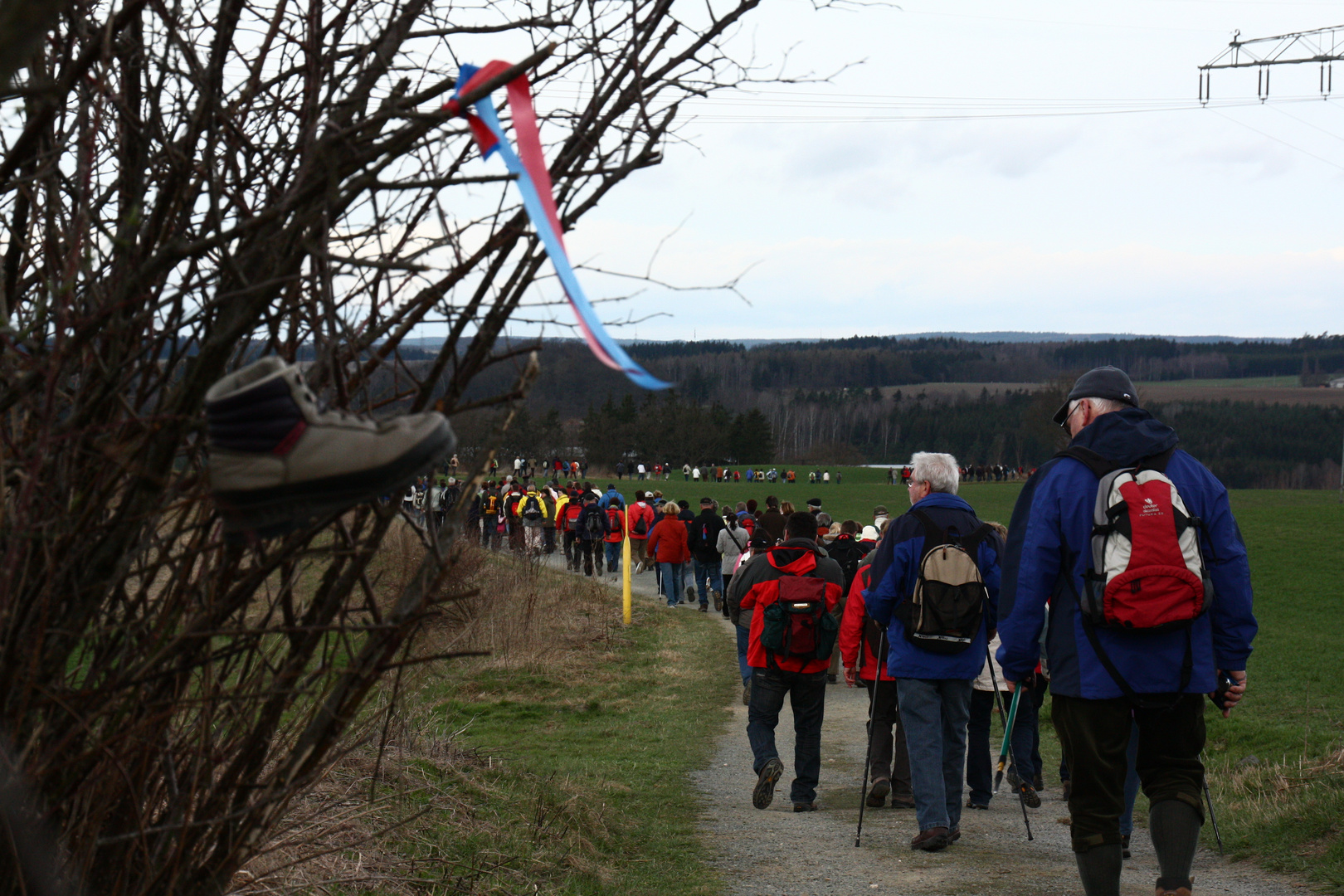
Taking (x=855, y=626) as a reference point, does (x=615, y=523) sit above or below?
below

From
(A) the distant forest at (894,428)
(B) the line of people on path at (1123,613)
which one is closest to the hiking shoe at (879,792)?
(B) the line of people on path at (1123,613)

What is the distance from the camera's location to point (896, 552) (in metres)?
5.94

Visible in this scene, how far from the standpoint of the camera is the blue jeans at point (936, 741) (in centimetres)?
570

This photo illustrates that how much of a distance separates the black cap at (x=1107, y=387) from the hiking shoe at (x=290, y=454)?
118 inches

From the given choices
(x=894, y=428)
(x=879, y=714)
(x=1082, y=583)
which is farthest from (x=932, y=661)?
(x=894, y=428)

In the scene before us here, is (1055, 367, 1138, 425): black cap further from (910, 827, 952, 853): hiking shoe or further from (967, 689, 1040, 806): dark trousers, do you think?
(967, 689, 1040, 806): dark trousers

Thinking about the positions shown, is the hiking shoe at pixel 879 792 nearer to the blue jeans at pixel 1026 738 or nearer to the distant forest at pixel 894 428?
the blue jeans at pixel 1026 738

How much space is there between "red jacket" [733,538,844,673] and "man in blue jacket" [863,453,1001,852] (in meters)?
0.79

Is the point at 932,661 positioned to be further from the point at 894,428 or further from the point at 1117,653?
the point at 894,428

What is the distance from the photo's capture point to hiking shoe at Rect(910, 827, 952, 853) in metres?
5.68

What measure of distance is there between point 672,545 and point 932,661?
1359 cm

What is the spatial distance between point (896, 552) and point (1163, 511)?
2129mm

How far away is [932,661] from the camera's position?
5805 mm

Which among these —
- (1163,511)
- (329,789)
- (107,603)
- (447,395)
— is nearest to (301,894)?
(329,789)
